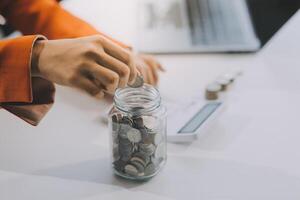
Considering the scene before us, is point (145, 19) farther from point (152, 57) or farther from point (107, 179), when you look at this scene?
point (107, 179)

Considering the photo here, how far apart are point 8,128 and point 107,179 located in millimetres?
196

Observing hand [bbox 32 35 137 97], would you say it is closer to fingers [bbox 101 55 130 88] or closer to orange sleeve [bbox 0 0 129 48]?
fingers [bbox 101 55 130 88]

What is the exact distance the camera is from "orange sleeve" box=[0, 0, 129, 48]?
882mm

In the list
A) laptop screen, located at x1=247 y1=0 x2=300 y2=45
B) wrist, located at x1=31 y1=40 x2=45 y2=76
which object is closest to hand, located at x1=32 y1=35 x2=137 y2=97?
wrist, located at x1=31 y1=40 x2=45 y2=76

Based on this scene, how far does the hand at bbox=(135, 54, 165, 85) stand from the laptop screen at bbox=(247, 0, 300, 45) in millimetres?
251

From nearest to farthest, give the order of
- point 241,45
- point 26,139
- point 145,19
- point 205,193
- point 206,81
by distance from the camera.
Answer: point 205,193 < point 26,139 < point 206,81 < point 241,45 < point 145,19

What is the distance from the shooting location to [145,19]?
1.09 meters

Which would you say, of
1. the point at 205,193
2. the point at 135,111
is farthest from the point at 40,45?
the point at 205,193

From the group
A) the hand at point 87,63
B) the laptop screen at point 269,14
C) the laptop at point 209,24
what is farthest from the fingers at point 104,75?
the laptop screen at point 269,14

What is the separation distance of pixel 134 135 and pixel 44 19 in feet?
1.29

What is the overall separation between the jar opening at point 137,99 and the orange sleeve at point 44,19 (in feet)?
0.80

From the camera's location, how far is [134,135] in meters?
0.60

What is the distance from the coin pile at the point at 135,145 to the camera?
61cm

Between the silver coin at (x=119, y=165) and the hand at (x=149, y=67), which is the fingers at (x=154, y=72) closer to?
the hand at (x=149, y=67)
